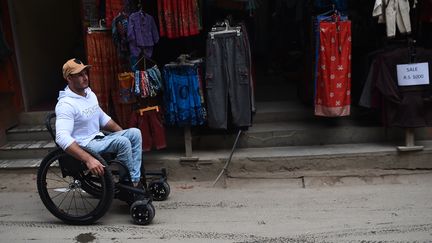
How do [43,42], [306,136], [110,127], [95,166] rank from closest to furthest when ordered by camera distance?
[95,166]
[110,127]
[306,136]
[43,42]

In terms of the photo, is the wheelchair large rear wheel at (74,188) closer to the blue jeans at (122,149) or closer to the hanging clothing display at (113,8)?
the blue jeans at (122,149)

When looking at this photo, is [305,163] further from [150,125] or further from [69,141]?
[69,141]

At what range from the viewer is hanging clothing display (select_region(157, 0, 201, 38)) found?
4945mm

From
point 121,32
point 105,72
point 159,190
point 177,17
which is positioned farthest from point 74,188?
point 177,17

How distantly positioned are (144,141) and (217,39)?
132cm

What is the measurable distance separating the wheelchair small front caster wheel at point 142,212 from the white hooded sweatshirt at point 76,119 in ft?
2.25

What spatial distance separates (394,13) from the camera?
4.82 m

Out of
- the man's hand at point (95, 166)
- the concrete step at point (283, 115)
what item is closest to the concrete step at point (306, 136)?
the concrete step at point (283, 115)

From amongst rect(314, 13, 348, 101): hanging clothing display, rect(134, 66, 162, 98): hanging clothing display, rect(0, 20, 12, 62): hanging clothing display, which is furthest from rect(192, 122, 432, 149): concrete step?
rect(0, 20, 12, 62): hanging clothing display

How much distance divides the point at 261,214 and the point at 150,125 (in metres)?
1.55

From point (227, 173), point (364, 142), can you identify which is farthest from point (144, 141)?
point (364, 142)

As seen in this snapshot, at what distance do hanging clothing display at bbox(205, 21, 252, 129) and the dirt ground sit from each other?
725 millimetres

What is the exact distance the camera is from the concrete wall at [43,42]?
641cm

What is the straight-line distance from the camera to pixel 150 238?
3.96m
